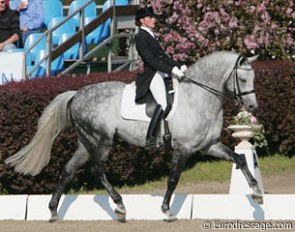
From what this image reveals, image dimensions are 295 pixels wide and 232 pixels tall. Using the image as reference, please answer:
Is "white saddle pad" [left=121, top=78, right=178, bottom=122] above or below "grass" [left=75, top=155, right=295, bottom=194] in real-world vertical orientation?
above

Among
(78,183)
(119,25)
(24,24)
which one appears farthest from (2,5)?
(78,183)

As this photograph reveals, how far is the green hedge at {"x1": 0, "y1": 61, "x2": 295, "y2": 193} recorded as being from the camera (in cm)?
1377

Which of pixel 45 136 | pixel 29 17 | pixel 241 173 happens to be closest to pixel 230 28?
pixel 29 17

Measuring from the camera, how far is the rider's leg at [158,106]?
37.3 feet

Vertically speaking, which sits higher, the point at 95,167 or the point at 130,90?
the point at 130,90

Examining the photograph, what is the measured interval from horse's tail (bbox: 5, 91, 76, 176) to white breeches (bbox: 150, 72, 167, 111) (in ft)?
4.07

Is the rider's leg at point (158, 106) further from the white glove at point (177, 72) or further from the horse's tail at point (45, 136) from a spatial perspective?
the horse's tail at point (45, 136)

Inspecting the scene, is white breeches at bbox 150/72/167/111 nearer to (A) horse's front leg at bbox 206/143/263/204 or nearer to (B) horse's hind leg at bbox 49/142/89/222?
(A) horse's front leg at bbox 206/143/263/204

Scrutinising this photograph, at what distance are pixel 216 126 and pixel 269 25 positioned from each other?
718 centimetres

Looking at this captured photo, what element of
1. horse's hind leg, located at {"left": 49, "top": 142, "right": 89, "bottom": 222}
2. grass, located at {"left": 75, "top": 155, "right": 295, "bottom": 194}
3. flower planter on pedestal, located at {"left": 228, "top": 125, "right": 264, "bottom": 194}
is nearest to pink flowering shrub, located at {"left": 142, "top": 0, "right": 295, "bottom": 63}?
grass, located at {"left": 75, "top": 155, "right": 295, "bottom": 194}

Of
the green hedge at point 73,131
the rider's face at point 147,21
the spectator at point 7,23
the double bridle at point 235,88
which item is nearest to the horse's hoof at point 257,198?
the double bridle at point 235,88

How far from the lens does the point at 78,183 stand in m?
14.7

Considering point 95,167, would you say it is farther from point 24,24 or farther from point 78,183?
point 24,24

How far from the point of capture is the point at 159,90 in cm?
1145
